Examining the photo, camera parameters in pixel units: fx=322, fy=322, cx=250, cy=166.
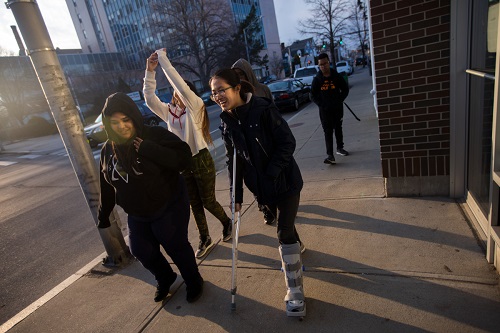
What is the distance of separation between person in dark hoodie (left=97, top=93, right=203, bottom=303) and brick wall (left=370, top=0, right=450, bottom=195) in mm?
2415

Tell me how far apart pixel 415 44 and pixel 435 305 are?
8.34 ft

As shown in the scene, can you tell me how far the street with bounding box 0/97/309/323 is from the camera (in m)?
3.79

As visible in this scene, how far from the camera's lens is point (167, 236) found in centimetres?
265

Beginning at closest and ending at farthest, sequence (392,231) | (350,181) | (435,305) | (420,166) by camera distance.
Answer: (435,305) → (392,231) → (420,166) → (350,181)

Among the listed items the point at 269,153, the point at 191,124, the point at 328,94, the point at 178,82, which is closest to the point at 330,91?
the point at 328,94

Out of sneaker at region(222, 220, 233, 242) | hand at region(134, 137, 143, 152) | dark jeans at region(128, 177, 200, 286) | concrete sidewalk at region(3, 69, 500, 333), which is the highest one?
Result: hand at region(134, 137, 143, 152)

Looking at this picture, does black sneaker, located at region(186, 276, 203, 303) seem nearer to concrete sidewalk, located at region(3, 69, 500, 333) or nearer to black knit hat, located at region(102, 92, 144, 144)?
concrete sidewalk, located at region(3, 69, 500, 333)

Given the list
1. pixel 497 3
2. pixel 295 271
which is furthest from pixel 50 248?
pixel 497 3

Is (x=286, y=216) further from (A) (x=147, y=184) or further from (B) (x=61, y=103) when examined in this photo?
(B) (x=61, y=103)

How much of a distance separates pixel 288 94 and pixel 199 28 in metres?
32.7

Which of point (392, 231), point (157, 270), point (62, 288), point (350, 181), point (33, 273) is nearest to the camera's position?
point (157, 270)

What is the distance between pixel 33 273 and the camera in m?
4.08

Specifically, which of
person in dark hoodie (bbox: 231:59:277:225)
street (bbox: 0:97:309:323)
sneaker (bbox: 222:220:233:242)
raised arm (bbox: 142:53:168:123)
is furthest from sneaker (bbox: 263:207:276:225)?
raised arm (bbox: 142:53:168:123)

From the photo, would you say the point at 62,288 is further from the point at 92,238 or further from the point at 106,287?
the point at 92,238
